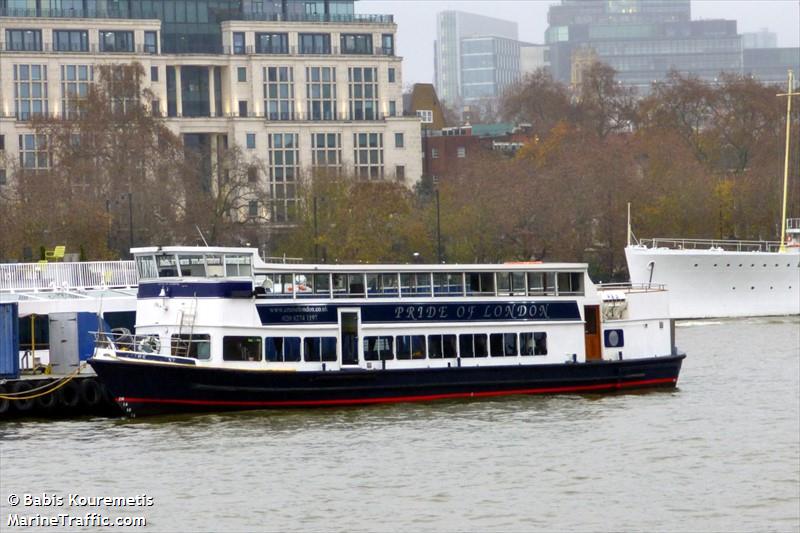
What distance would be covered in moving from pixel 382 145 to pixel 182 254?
96756 mm

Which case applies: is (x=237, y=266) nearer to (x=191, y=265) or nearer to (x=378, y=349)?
(x=191, y=265)

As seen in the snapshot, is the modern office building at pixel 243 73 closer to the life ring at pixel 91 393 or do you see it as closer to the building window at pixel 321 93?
the building window at pixel 321 93

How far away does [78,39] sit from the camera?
143m

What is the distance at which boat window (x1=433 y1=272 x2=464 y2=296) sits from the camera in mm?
60375

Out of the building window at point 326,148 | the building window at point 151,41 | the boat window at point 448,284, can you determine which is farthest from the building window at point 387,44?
the boat window at point 448,284

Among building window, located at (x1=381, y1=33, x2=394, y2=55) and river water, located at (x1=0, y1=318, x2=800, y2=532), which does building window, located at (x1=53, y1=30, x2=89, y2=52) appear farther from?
river water, located at (x1=0, y1=318, x2=800, y2=532)

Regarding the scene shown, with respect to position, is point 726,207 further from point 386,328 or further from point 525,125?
point 386,328

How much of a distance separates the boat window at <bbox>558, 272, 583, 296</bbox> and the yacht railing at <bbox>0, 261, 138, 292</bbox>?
1544 centimetres

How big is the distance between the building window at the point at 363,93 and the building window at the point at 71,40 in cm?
2081

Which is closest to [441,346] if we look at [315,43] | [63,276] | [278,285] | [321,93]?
[278,285]

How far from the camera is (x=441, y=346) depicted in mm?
60281

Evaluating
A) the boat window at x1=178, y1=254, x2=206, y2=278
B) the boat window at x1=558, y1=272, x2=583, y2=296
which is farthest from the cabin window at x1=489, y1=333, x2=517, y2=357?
the boat window at x1=178, y1=254, x2=206, y2=278

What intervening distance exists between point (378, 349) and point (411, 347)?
42.2 inches

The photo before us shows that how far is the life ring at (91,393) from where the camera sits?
2292 inches
